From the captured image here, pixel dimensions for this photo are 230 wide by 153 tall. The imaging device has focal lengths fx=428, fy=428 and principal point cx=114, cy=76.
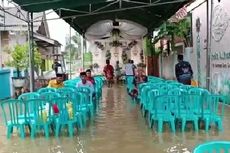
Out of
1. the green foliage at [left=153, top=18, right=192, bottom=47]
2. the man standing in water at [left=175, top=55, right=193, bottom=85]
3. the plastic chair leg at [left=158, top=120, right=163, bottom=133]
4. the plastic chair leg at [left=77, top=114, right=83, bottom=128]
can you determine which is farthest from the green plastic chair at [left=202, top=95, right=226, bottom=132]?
the green foliage at [left=153, top=18, right=192, bottom=47]

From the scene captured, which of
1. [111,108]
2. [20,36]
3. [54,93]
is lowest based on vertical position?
[111,108]

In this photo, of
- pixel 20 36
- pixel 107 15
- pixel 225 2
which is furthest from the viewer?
pixel 20 36

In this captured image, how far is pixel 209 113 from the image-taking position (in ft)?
28.3

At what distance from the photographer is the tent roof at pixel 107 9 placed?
10.7 metres

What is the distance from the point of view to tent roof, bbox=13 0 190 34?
35.1ft

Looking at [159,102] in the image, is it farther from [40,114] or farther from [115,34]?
[115,34]

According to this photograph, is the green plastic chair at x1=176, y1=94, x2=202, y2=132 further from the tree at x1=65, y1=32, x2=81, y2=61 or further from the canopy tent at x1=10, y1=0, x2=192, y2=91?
the tree at x1=65, y1=32, x2=81, y2=61

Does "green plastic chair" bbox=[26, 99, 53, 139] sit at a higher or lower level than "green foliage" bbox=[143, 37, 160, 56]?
lower

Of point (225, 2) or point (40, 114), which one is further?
point (225, 2)

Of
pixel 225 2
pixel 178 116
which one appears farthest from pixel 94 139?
pixel 225 2

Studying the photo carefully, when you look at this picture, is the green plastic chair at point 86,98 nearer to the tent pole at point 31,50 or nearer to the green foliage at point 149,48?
the tent pole at point 31,50

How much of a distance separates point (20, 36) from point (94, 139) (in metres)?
19.0

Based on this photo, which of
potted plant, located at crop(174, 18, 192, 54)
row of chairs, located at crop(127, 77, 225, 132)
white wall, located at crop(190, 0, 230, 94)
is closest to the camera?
row of chairs, located at crop(127, 77, 225, 132)

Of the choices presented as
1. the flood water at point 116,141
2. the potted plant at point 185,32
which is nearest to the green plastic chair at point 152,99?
the flood water at point 116,141
